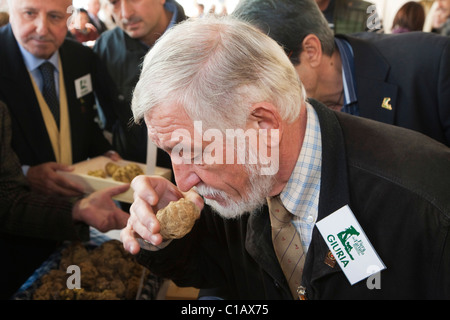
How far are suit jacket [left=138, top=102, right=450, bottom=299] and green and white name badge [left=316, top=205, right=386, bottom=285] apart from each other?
0.08 ft

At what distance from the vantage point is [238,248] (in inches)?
62.6

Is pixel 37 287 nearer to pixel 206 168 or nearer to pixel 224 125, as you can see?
pixel 206 168

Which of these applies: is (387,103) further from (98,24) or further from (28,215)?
(98,24)

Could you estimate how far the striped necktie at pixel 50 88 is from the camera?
2.19m

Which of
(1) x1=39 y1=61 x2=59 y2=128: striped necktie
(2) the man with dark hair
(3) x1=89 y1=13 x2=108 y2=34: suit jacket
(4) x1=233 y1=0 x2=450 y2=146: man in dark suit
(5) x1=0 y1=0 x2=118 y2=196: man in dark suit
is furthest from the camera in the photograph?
(3) x1=89 y1=13 x2=108 y2=34: suit jacket

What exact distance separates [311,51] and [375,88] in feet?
1.06

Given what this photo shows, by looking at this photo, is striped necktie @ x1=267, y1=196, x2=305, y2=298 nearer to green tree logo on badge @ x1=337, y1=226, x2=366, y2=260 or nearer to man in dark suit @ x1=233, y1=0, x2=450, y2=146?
green tree logo on badge @ x1=337, y1=226, x2=366, y2=260

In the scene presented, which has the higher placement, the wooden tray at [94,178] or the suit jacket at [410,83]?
the suit jacket at [410,83]

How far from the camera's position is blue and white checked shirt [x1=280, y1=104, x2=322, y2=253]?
4.30 ft

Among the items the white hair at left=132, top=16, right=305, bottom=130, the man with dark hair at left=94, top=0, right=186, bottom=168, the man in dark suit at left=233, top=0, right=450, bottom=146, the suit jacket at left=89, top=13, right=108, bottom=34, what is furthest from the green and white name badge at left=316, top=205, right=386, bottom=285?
the suit jacket at left=89, top=13, right=108, bottom=34

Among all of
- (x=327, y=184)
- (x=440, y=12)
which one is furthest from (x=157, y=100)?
(x=440, y=12)

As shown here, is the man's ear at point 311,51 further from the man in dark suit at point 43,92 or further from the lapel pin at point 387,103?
the man in dark suit at point 43,92

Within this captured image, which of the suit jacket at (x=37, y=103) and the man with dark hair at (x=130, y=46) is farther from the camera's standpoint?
the man with dark hair at (x=130, y=46)

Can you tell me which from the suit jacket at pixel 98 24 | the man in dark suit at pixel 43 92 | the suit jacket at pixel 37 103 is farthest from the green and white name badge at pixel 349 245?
the suit jacket at pixel 98 24
